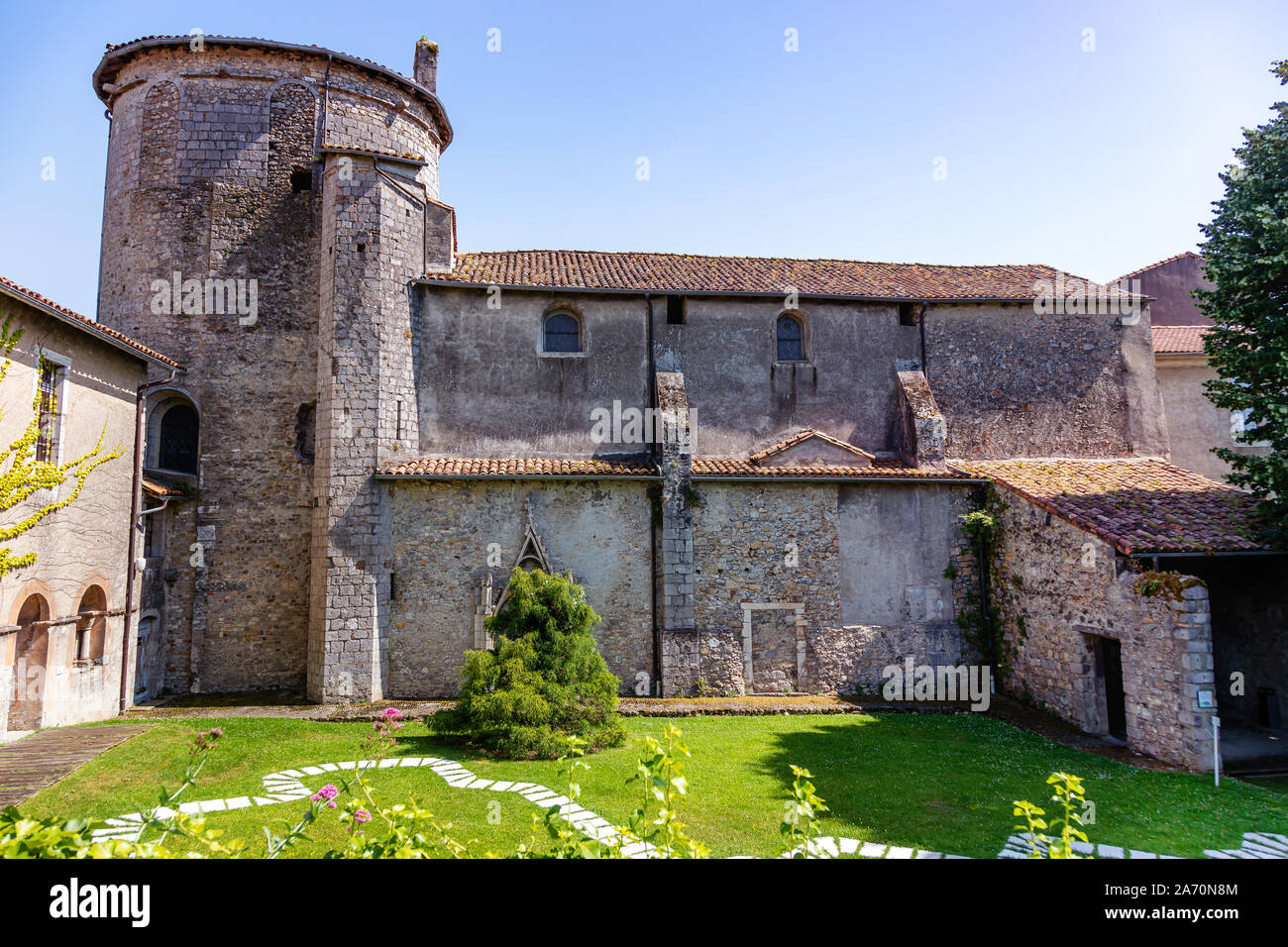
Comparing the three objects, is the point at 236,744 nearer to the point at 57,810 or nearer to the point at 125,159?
the point at 57,810

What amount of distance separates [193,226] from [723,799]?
59.6ft

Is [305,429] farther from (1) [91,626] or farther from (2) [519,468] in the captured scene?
(1) [91,626]

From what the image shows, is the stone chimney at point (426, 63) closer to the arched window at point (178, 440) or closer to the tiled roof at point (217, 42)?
the tiled roof at point (217, 42)

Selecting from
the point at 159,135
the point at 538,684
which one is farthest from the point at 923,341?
the point at 159,135

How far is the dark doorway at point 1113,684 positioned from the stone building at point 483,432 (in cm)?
80

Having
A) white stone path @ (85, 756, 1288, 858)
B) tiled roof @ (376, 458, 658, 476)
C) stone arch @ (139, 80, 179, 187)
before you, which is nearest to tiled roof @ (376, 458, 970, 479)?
tiled roof @ (376, 458, 658, 476)

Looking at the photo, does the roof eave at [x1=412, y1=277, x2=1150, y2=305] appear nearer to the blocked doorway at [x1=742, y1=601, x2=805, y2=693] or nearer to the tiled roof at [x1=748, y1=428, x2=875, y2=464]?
the tiled roof at [x1=748, y1=428, x2=875, y2=464]

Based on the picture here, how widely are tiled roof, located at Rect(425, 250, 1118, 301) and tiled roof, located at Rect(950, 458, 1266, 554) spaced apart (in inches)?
197

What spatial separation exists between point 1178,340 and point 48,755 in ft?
104

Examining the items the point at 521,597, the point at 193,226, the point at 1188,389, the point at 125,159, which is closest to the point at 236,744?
the point at 521,597

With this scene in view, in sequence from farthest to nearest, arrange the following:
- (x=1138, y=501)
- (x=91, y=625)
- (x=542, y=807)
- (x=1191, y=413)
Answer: (x=1191, y=413), (x=1138, y=501), (x=91, y=625), (x=542, y=807)

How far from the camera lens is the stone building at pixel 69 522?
11.1m

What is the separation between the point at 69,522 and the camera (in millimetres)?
12539
